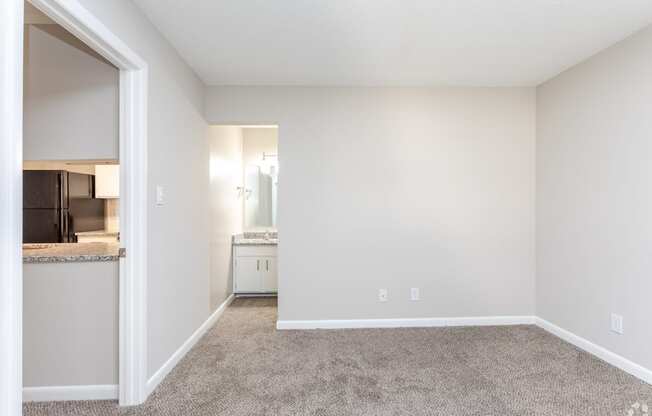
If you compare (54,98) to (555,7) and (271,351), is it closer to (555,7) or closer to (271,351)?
(271,351)

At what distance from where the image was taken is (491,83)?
3.45 metres

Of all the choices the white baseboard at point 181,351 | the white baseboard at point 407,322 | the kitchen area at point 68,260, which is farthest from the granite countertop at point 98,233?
the white baseboard at point 407,322

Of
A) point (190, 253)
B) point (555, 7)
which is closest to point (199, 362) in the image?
point (190, 253)

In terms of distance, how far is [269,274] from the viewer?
4578 mm

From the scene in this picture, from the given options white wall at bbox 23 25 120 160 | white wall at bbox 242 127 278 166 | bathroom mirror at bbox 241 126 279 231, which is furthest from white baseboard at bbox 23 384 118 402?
white wall at bbox 242 127 278 166

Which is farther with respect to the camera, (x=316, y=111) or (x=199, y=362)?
(x=316, y=111)

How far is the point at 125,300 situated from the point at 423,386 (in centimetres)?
197

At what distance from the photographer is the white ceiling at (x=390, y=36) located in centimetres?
216

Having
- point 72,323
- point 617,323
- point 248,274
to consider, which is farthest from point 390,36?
point 248,274

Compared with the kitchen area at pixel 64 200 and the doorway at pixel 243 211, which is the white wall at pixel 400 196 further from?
the kitchen area at pixel 64 200

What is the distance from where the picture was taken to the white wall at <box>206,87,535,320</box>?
11.5 ft

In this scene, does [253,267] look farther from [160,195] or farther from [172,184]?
[160,195]

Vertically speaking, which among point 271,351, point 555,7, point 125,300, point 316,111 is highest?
point 555,7

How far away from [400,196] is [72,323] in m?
2.82
